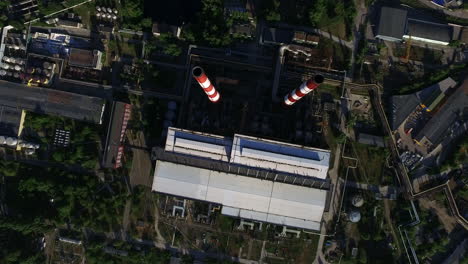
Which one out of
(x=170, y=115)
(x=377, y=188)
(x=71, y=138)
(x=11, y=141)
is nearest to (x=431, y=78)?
(x=377, y=188)

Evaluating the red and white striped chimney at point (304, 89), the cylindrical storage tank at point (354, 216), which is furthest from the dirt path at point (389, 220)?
the red and white striped chimney at point (304, 89)

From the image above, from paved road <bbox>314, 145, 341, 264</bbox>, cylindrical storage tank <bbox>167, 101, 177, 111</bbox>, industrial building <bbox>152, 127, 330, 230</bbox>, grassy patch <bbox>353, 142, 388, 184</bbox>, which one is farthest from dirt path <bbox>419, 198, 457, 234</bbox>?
cylindrical storage tank <bbox>167, 101, 177, 111</bbox>

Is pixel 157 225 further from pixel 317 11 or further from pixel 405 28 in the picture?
pixel 405 28

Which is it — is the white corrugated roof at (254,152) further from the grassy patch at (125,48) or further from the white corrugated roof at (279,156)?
the grassy patch at (125,48)

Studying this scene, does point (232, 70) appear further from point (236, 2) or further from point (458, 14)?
point (458, 14)

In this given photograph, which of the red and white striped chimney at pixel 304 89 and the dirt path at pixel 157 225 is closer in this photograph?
the red and white striped chimney at pixel 304 89

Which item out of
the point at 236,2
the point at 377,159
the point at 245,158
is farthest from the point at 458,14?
the point at 245,158

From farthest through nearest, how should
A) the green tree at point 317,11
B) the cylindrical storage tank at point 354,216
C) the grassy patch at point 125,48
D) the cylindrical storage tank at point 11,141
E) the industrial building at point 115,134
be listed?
1. the grassy patch at point 125,48
2. the cylindrical storage tank at point 11,141
3. the industrial building at point 115,134
4. the green tree at point 317,11
5. the cylindrical storage tank at point 354,216
